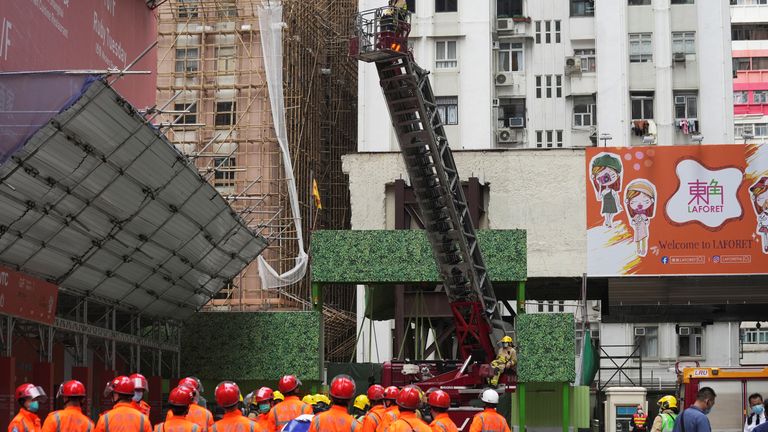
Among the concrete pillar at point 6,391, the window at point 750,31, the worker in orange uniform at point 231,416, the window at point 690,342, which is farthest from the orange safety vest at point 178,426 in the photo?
the window at point 750,31

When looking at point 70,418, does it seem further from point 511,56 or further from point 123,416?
point 511,56

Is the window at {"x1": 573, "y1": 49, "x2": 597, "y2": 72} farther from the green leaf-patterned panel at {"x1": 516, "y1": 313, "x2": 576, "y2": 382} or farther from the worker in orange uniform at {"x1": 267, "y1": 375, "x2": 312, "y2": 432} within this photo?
the worker in orange uniform at {"x1": 267, "y1": 375, "x2": 312, "y2": 432}

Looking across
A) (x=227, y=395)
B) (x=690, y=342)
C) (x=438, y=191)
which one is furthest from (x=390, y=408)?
(x=690, y=342)

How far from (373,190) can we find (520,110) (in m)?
16.4

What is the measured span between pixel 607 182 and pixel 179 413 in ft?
106

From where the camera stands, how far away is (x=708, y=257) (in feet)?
145

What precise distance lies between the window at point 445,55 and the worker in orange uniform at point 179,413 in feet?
156

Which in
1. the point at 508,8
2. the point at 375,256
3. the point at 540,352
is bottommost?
the point at 540,352

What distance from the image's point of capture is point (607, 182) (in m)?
45.1

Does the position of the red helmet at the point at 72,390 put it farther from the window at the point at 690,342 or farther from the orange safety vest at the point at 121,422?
the window at the point at 690,342

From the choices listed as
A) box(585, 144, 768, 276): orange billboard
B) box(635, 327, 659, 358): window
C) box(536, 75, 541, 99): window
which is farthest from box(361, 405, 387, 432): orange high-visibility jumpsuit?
box(536, 75, 541, 99): window

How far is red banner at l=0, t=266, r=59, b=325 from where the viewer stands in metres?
25.4

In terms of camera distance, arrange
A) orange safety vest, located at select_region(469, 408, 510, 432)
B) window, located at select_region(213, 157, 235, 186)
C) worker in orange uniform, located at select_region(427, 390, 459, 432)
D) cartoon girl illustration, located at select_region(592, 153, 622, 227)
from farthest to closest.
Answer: window, located at select_region(213, 157, 235, 186)
cartoon girl illustration, located at select_region(592, 153, 622, 227)
orange safety vest, located at select_region(469, 408, 510, 432)
worker in orange uniform, located at select_region(427, 390, 459, 432)

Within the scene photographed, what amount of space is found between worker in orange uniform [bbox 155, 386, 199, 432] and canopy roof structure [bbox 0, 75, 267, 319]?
10500 millimetres
